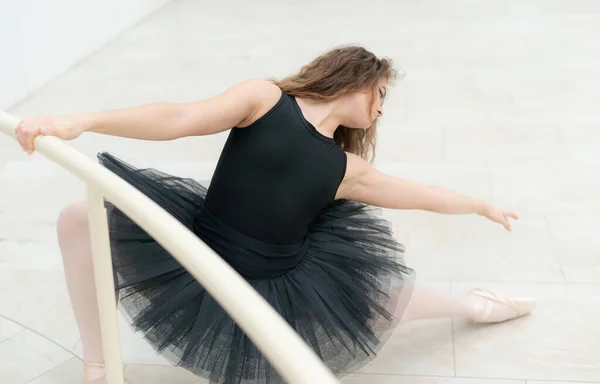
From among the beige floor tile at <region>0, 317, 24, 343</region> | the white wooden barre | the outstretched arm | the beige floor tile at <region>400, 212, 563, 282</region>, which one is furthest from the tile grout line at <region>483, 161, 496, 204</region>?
the white wooden barre

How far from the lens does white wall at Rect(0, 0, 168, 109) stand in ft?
10.3

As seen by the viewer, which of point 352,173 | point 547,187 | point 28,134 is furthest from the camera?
point 547,187

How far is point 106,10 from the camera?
401 centimetres

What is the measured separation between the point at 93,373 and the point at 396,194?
69 centimetres

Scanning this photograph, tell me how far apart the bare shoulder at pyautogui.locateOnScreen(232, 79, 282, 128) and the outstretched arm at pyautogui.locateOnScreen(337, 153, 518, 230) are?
21 cm

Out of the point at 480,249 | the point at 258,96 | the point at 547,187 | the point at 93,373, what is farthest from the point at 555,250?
the point at 93,373

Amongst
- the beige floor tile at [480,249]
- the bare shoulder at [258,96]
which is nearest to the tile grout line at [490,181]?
the beige floor tile at [480,249]

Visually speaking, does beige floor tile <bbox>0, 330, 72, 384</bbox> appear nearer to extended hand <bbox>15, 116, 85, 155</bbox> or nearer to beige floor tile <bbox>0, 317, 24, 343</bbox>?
beige floor tile <bbox>0, 317, 24, 343</bbox>

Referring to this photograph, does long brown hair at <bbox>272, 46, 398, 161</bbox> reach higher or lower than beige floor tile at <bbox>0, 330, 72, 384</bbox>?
higher

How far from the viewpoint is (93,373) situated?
5.15ft

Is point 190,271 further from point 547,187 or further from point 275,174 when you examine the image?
point 547,187

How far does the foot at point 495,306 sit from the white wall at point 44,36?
205cm

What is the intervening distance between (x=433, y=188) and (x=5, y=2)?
6.97 ft

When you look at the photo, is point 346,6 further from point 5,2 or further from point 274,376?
point 274,376
